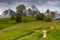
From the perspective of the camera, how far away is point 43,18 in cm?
16900

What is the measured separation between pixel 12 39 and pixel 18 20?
105m

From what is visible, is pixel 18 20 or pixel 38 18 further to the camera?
pixel 38 18

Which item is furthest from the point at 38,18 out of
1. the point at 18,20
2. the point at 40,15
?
the point at 18,20

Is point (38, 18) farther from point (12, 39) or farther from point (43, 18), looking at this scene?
point (12, 39)

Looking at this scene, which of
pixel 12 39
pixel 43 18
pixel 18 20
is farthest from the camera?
pixel 43 18

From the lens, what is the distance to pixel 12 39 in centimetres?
4928

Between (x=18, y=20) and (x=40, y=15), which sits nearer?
(x=18, y=20)

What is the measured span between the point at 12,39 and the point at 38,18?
125307mm

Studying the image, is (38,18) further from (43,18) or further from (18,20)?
(18,20)

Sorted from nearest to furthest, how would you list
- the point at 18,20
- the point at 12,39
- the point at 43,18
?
1. the point at 12,39
2. the point at 18,20
3. the point at 43,18

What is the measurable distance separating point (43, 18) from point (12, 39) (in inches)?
4753

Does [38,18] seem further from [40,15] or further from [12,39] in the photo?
[12,39]

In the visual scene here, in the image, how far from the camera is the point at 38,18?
174 metres

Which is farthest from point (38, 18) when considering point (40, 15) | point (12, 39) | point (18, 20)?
point (12, 39)
